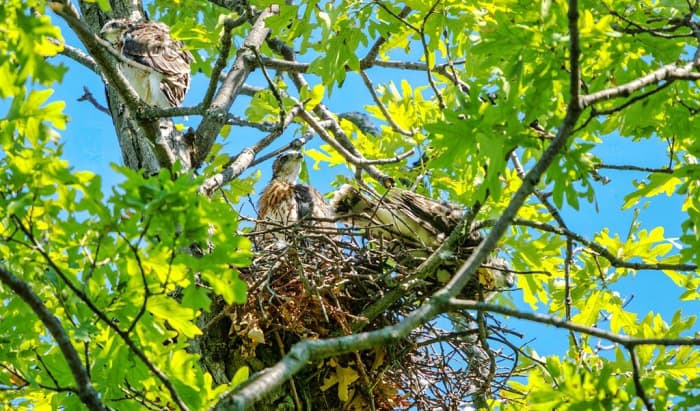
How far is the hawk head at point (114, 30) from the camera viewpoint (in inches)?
250

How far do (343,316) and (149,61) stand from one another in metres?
2.91

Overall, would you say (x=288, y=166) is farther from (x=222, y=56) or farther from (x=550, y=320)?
(x=550, y=320)

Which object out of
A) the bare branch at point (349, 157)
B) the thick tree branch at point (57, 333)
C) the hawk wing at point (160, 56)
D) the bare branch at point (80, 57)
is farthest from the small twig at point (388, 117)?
the thick tree branch at point (57, 333)

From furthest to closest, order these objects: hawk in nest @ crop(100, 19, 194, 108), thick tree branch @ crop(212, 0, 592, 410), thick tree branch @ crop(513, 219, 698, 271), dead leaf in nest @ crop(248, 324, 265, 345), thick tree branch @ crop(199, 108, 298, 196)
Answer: hawk in nest @ crop(100, 19, 194, 108)
thick tree branch @ crop(199, 108, 298, 196)
dead leaf in nest @ crop(248, 324, 265, 345)
thick tree branch @ crop(513, 219, 698, 271)
thick tree branch @ crop(212, 0, 592, 410)

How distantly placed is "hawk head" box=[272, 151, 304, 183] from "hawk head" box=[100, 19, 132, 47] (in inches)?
57.9

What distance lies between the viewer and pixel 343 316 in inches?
171

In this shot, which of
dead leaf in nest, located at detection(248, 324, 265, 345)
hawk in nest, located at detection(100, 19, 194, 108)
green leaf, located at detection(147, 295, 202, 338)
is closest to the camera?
green leaf, located at detection(147, 295, 202, 338)

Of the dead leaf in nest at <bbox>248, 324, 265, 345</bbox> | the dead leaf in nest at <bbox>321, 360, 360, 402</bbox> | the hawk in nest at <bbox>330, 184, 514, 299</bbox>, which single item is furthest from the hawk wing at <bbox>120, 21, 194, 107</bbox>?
the dead leaf in nest at <bbox>321, 360, 360, 402</bbox>

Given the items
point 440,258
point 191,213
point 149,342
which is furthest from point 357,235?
point 191,213

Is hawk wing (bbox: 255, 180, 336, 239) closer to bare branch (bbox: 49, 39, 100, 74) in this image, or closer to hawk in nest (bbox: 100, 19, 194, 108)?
hawk in nest (bbox: 100, 19, 194, 108)

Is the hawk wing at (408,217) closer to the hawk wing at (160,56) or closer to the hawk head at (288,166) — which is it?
the hawk head at (288,166)

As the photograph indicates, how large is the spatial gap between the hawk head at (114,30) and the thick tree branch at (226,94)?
1052 millimetres

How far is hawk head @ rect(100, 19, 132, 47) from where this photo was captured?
250 inches

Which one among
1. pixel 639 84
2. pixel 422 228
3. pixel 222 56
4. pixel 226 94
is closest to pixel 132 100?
pixel 222 56
